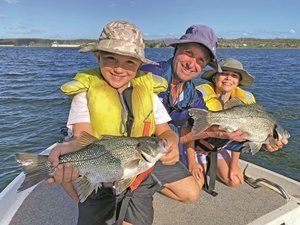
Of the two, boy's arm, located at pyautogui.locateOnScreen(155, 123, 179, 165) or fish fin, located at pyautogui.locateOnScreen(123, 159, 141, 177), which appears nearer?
fish fin, located at pyautogui.locateOnScreen(123, 159, 141, 177)

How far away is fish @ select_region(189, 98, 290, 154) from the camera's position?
5.04 meters

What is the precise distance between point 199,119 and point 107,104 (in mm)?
1597

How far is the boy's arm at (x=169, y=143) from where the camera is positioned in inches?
153

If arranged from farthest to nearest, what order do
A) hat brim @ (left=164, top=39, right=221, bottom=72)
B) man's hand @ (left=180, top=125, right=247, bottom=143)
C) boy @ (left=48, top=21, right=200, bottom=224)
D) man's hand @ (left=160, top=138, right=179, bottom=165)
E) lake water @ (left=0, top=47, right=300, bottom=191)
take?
lake water @ (left=0, top=47, right=300, bottom=191) < man's hand @ (left=180, top=125, right=247, bottom=143) < hat brim @ (left=164, top=39, right=221, bottom=72) < man's hand @ (left=160, top=138, right=179, bottom=165) < boy @ (left=48, top=21, right=200, bottom=224)

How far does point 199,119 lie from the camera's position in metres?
4.91

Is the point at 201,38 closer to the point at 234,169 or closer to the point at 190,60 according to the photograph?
the point at 190,60

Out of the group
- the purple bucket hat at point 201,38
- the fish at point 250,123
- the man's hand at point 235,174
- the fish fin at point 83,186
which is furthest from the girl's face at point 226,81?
the fish fin at point 83,186

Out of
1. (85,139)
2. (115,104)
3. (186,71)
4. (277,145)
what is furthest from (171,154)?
(277,145)

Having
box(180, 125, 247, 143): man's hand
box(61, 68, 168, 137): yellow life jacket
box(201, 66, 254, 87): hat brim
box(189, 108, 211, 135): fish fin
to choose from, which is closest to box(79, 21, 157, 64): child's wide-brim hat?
box(61, 68, 168, 137): yellow life jacket

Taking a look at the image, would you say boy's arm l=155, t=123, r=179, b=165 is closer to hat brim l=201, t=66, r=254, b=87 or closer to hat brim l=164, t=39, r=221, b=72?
hat brim l=164, t=39, r=221, b=72

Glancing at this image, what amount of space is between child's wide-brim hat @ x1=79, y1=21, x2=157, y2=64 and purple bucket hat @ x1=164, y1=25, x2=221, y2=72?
112 centimetres

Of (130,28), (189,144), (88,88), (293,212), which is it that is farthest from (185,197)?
(130,28)

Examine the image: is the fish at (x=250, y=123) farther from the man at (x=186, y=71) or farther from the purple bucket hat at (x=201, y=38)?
the purple bucket hat at (x=201, y=38)

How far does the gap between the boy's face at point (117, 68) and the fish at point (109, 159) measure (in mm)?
714
